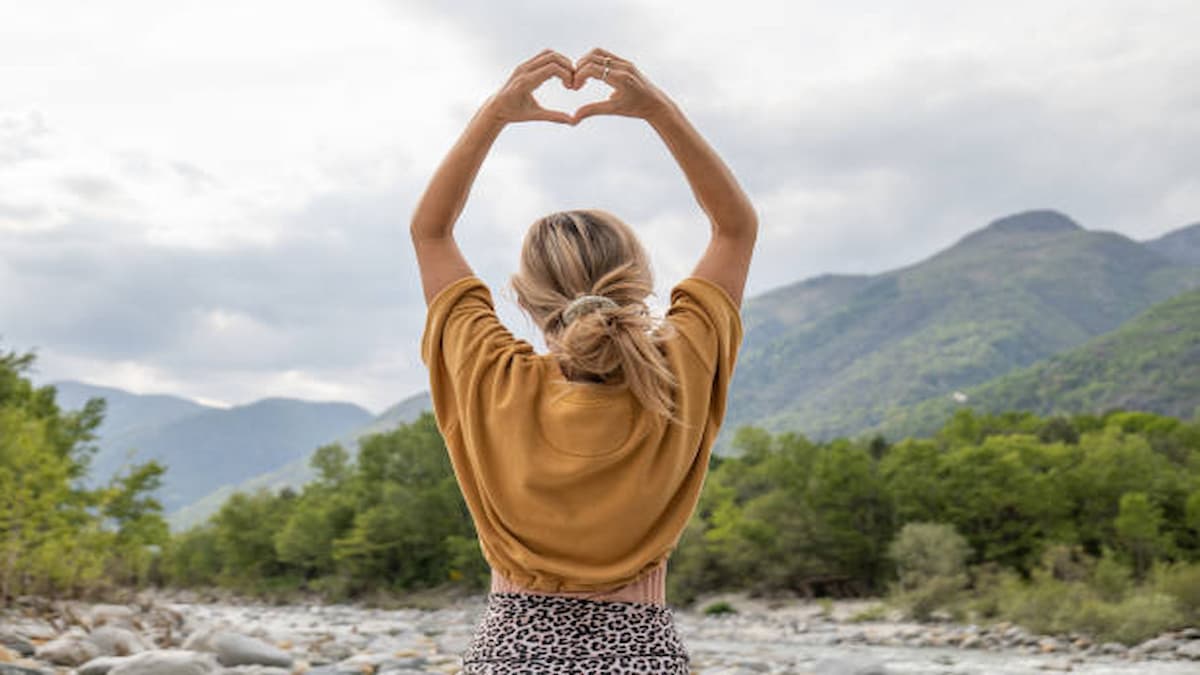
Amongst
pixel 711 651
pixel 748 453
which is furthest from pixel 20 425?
pixel 748 453

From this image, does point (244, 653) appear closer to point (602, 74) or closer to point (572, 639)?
point (572, 639)

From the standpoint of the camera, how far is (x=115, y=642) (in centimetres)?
964

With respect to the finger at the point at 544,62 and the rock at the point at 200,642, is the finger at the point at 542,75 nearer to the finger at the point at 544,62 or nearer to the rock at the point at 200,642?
the finger at the point at 544,62

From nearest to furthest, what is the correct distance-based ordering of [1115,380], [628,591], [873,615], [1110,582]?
1. [628,591]
2. [1110,582]
3. [873,615]
4. [1115,380]

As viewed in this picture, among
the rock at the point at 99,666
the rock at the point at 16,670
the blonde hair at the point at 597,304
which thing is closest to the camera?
the blonde hair at the point at 597,304

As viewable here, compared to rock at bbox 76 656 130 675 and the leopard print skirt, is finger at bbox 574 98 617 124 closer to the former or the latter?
the leopard print skirt

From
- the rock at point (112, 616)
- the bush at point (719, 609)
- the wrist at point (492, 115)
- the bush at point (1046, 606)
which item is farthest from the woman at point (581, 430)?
the bush at point (719, 609)

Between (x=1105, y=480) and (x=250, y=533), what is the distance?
39297 mm

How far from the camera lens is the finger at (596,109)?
7.54ft

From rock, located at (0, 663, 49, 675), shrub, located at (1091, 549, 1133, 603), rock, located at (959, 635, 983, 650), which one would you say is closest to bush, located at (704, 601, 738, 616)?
shrub, located at (1091, 549, 1133, 603)

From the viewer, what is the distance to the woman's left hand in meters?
2.21

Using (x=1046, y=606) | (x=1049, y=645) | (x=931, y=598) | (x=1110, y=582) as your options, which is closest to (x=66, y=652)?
(x=1049, y=645)

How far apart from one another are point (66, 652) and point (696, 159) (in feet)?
28.7

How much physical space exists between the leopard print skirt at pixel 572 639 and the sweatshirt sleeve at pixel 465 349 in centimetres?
42
